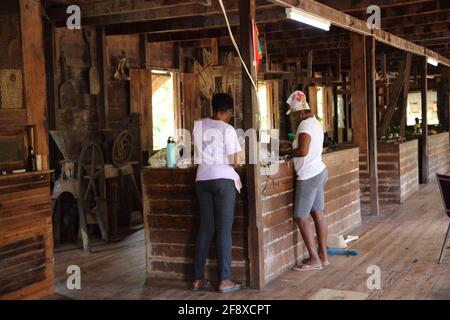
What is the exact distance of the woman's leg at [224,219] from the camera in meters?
4.77

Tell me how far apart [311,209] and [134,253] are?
2148 millimetres

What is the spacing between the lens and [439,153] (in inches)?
538

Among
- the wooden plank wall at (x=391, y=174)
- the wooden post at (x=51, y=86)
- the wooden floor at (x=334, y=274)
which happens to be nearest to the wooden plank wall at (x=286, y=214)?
the wooden floor at (x=334, y=274)

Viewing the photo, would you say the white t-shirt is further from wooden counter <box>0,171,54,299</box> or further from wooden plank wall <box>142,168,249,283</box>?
wooden counter <box>0,171,54,299</box>

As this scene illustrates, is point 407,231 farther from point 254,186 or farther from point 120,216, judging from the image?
point 120,216

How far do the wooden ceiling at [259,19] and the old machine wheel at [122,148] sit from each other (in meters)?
1.50

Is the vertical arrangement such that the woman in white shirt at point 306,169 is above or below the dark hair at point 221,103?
below

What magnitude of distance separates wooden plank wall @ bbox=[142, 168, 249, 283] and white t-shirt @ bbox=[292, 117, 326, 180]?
2.57 feet

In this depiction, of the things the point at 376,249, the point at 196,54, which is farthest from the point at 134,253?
the point at 196,54

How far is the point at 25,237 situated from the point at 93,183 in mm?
2533

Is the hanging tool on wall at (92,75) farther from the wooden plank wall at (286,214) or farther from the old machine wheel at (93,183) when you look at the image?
the wooden plank wall at (286,214)

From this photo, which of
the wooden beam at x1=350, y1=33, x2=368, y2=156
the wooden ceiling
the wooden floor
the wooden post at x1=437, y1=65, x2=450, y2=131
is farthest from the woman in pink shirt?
the wooden post at x1=437, y1=65, x2=450, y2=131

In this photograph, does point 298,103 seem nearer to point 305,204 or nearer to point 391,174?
point 305,204
